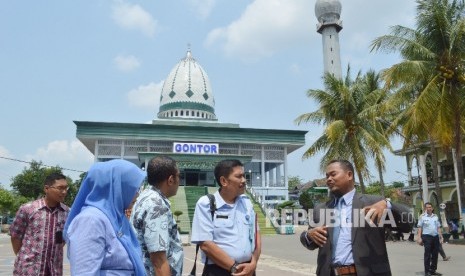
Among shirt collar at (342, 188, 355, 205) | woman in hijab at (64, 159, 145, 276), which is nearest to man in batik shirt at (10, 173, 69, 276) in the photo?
woman in hijab at (64, 159, 145, 276)

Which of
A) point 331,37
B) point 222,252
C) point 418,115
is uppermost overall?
point 331,37

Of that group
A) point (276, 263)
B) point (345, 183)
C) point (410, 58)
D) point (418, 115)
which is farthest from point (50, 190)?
point (410, 58)

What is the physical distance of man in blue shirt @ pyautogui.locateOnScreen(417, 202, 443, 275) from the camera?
28.8 feet

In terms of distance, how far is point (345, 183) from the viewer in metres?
3.48

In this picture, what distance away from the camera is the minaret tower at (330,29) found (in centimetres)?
5712

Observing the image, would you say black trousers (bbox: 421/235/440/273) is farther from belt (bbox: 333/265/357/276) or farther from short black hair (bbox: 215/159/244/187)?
short black hair (bbox: 215/159/244/187)

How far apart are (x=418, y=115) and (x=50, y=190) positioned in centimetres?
1342

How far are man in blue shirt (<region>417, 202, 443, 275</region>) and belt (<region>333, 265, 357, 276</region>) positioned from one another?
256 inches

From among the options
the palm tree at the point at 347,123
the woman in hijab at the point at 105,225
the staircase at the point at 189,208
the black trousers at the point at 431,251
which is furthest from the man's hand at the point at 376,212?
the staircase at the point at 189,208

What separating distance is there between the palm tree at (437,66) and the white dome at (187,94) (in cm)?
3445

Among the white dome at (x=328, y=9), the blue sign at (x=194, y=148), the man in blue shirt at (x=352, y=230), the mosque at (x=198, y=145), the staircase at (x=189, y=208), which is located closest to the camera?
the man in blue shirt at (x=352, y=230)

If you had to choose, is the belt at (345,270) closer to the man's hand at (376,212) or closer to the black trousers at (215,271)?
the man's hand at (376,212)

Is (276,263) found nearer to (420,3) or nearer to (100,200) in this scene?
(100,200)

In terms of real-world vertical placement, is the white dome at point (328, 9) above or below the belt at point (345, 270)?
above
